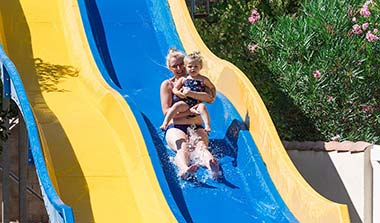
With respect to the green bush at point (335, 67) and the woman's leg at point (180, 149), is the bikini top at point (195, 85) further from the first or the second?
the green bush at point (335, 67)

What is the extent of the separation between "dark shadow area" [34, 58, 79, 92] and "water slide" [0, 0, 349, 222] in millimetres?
12

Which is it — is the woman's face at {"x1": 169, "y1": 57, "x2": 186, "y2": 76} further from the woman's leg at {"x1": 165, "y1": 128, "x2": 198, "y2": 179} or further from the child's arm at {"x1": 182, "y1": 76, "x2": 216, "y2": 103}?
the woman's leg at {"x1": 165, "y1": 128, "x2": 198, "y2": 179}

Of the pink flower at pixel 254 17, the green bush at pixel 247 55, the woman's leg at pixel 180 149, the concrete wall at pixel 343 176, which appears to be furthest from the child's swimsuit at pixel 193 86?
the pink flower at pixel 254 17

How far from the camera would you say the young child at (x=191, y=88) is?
889 centimetres

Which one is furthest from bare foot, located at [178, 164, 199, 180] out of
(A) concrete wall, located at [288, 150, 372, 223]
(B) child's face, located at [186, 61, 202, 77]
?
(A) concrete wall, located at [288, 150, 372, 223]

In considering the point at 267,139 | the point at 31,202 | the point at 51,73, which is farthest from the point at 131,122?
the point at 31,202

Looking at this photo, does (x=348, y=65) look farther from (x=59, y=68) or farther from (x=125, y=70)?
(x=59, y=68)

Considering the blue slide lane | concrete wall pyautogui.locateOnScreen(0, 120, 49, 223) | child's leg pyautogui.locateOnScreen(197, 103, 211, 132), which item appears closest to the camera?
the blue slide lane

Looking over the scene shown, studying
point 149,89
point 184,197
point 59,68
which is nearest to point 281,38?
point 149,89

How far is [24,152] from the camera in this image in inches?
394

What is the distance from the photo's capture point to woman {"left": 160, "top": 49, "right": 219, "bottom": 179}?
8.50 metres

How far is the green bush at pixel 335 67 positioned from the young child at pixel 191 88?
1937mm

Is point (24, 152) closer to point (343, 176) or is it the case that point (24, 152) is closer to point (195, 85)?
point (195, 85)

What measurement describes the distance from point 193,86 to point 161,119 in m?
0.52
